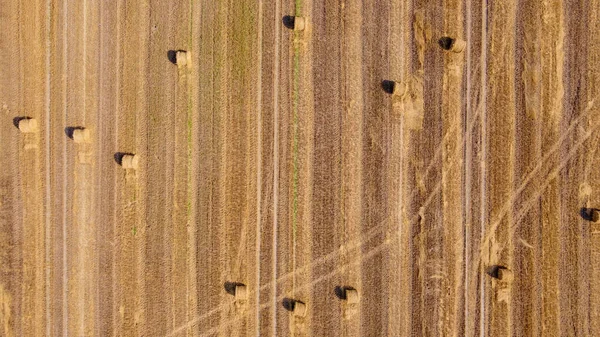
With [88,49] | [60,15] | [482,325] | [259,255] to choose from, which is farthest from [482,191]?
[60,15]

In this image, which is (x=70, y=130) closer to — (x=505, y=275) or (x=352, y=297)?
(x=352, y=297)

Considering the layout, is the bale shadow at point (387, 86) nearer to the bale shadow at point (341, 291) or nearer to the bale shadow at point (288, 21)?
the bale shadow at point (288, 21)

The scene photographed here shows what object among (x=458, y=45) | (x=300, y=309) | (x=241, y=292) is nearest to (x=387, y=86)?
(x=458, y=45)

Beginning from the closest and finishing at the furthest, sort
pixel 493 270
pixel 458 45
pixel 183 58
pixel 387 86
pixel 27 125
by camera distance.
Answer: pixel 27 125, pixel 183 58, pixel 458 45, pixel 387 86, pixel 493 270

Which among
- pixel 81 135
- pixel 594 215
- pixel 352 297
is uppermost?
pixel 81 135

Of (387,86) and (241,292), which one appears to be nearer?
(241,292)

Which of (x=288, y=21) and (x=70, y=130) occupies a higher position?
(x=288, y=21)

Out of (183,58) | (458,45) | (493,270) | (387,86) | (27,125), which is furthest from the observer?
(493,270)

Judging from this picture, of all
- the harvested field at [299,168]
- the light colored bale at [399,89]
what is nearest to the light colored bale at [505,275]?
the harvested field at [299,168]
